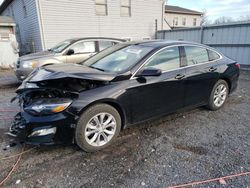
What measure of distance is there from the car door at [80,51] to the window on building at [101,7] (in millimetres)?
6370

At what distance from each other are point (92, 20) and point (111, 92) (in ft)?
35.2

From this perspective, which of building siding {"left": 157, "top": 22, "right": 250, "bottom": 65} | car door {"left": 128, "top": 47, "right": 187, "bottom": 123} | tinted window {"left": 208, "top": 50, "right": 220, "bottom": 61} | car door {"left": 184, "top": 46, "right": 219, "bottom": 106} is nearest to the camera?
car door {"left": 128, "top": 47, "right": 187, "bottom": 123}

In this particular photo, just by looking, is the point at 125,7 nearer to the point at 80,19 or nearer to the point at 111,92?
the point at 80,19

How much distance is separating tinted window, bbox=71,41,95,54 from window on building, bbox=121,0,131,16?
7472 millimetres

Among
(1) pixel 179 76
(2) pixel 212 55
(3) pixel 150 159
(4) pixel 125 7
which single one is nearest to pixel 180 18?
(4) pixel 125 7

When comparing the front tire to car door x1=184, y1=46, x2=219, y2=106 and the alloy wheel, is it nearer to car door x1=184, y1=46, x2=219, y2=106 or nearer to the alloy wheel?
the alloy wheel

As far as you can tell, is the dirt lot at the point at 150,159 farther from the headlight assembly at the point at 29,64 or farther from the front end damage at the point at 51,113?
the headlight assembly at the point at 29,64

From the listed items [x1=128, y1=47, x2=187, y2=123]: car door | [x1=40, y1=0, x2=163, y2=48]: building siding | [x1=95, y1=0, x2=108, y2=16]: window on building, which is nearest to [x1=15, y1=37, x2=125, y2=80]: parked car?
[x1=128, y1=47, x2=187, y2=123]: car door

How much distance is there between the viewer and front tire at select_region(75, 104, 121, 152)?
8.74ft

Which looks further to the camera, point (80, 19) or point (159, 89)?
point (80, 19)

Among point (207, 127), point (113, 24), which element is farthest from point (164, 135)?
point (113, 24)

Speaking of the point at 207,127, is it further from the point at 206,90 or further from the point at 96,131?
the point at 96,131

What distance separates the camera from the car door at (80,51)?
21.5 feet

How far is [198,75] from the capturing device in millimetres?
3725
